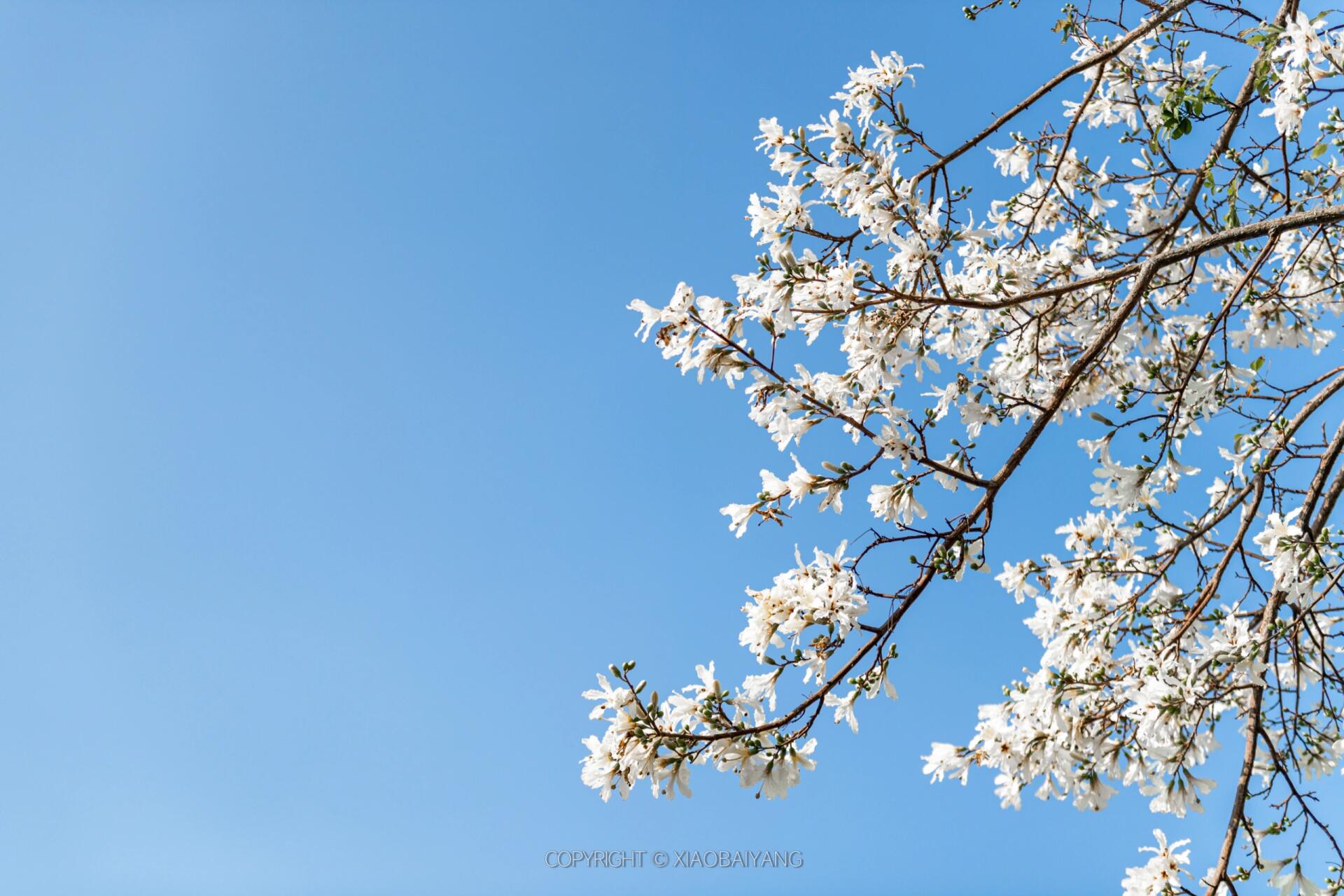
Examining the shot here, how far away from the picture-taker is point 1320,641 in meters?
4.09

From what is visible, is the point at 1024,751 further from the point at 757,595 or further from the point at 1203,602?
the point at 757,595

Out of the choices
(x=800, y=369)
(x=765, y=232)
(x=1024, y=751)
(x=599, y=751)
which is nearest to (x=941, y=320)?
(x=765, y=232)

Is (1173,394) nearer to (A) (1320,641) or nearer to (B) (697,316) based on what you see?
(A) (1320,641)

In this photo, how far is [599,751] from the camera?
2.93 m

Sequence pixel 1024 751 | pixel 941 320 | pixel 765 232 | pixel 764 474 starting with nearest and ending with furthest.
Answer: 1. pixel 764 474
2. pixel 1024 751
3. pixel 765 232
4. pixel 941 320

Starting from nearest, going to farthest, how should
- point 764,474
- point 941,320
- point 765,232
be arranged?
point 764,474, point 765,232, point 941,320

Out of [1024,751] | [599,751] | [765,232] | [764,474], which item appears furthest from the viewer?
[765,232]

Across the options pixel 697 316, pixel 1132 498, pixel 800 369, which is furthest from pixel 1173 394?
pixel 697 316

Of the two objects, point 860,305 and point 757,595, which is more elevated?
point 860,305

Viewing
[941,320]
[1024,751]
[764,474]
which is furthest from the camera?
[941,320]

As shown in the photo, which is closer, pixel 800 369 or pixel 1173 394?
pixel 800 369

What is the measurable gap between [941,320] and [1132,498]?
1.07 meters

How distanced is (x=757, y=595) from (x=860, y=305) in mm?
1012

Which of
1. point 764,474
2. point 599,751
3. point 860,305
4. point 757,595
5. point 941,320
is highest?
point 941,320
